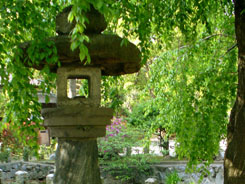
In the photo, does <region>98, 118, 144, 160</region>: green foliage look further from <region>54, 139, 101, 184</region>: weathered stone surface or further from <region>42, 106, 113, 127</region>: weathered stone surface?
<region>42, 106, 113, 127</region>: weathered stone surface

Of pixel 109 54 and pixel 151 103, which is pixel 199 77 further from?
pixel 109 54

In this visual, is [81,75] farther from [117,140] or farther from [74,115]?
[117,140]

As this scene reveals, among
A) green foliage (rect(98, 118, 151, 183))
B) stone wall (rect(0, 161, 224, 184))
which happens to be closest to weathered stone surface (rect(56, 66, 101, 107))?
green foliage (rect(98, 118, 151, 183))

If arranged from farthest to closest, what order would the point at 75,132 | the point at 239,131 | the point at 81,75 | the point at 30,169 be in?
the point at 30,169, the point at 239,131, the point at 81,75, the point at 75,132

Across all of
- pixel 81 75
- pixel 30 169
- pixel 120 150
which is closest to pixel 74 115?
pixel 81 75

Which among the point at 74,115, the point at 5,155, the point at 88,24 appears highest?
the point at 88,24

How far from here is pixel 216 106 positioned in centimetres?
412

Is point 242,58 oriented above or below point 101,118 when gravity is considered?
above

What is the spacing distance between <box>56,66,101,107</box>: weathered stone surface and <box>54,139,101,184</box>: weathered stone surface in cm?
38

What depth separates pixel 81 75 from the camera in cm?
287

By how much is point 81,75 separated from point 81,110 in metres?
0.39

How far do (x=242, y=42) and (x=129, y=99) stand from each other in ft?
33.0

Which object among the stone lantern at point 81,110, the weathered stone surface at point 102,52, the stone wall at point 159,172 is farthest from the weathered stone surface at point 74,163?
the stone wall at point 159,172

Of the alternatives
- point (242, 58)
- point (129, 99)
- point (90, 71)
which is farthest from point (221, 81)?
point (129, 99)
